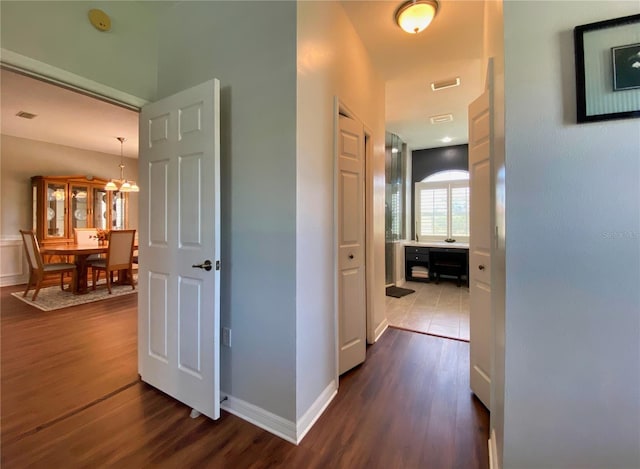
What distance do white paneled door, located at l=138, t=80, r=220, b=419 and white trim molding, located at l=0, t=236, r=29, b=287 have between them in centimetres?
503

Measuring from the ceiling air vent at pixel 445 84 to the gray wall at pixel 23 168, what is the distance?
6815 millimetres

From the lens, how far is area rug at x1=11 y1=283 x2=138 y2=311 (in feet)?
12.5

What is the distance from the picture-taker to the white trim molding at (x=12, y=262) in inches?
188

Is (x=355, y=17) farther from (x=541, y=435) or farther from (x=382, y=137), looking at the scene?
(x=541, y=435)

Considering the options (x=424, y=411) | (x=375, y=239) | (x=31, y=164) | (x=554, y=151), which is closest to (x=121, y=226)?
(x=31, y=164)

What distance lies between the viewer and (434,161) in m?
5.95

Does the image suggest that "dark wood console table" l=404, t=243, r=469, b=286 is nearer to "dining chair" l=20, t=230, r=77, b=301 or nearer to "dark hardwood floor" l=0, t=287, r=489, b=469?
"dark hardwood floor" l=0, t=287, r=489, b=469

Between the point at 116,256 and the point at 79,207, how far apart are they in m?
1.96

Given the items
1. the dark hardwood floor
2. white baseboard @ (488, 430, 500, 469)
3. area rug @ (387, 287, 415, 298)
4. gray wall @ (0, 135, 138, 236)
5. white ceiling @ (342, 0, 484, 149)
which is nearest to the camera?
white baseboard @ (488, 430, 500, 469)

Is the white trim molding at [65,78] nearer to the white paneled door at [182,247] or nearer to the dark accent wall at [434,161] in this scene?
the white paneled door at [182,247]

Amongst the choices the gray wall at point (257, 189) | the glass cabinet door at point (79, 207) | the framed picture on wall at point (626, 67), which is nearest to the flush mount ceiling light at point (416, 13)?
the gray wall at point (257, 189)

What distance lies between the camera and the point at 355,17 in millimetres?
2191

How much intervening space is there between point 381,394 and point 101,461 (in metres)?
1.64

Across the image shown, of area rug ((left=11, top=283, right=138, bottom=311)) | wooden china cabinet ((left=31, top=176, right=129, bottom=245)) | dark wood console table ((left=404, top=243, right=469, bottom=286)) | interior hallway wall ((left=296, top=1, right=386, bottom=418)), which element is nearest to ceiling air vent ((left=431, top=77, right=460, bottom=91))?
interior hallway wall ((left=296, top=1, right=386, bottom=418))
